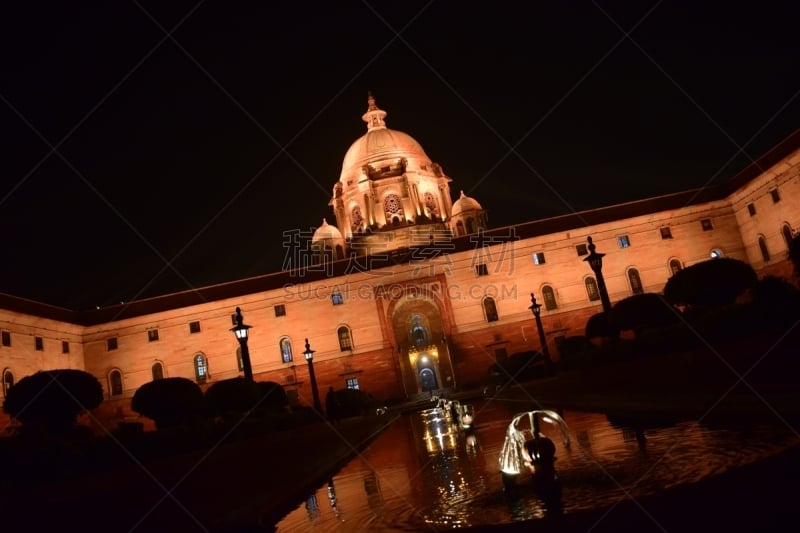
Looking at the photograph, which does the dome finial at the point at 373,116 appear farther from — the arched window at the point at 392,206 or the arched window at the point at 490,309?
the arched window at the point at 490,309

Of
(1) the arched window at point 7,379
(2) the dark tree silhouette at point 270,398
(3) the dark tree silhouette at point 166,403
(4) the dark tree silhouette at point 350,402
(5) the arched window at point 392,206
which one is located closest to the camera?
(3) the dark tree silhouette at point 166,403

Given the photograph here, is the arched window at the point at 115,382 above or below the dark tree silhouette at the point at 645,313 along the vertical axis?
above

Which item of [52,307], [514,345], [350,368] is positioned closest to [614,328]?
[514,345]

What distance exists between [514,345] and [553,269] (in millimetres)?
5921

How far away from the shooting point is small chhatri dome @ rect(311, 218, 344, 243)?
5171cm

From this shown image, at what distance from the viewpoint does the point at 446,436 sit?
13.5 meters

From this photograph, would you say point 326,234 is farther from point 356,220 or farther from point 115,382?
point 115,382

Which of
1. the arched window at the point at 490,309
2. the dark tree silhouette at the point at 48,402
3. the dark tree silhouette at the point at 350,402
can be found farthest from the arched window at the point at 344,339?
the dark tree silhouette at the point at 48,402

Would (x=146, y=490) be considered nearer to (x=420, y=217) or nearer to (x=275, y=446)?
(x=275, y=446)

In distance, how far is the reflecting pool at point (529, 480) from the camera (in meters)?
5.09

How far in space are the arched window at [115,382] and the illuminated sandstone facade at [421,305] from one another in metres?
0.07

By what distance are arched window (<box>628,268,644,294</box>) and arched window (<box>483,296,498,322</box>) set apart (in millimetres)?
9387

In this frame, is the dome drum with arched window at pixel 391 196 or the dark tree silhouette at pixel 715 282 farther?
the dome drum with arched window at pixel 391 196

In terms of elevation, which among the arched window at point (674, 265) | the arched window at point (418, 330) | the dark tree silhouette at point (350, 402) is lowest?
the dark tree silhouette at point (350, 402)
